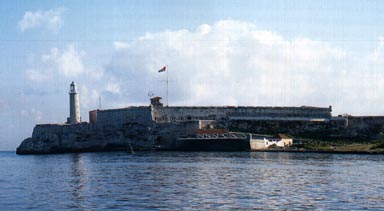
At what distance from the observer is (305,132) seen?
87.8m

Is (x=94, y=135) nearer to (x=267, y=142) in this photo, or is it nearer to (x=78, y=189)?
(x=267, y=142)

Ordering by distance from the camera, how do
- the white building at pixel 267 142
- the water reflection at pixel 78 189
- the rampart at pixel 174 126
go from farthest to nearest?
the rampart at pixel 174 126, the white building at pixel 267 142, the water reflection at pixel 78 189

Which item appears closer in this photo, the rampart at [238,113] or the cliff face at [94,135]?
the cliff face at [94,135]

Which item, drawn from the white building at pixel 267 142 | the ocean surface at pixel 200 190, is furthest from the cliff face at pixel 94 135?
the ocean surface at pixel 200 190

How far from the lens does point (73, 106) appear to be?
3600 inches

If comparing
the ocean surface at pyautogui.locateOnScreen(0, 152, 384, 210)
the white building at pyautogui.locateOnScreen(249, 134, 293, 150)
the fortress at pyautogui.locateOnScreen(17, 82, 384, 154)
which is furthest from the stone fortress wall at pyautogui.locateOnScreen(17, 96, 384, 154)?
the ocean surface at pyautogui.locateOnScreen(0, 152, 384, 210)

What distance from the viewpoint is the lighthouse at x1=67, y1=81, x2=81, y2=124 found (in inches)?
3563

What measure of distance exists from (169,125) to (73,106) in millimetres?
17483

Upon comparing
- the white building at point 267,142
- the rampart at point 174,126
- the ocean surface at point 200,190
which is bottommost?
the ocean surface at point 200,190

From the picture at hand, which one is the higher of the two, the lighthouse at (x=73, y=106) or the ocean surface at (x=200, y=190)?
the lighthouse at (x=73, y=106)

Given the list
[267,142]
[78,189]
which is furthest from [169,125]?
[78,189]

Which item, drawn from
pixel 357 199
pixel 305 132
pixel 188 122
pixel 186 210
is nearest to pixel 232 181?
pixel 357 199

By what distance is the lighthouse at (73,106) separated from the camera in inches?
3563

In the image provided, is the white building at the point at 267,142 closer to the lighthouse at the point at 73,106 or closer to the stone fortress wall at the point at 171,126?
the stone fortress wall at the point at 171,126
